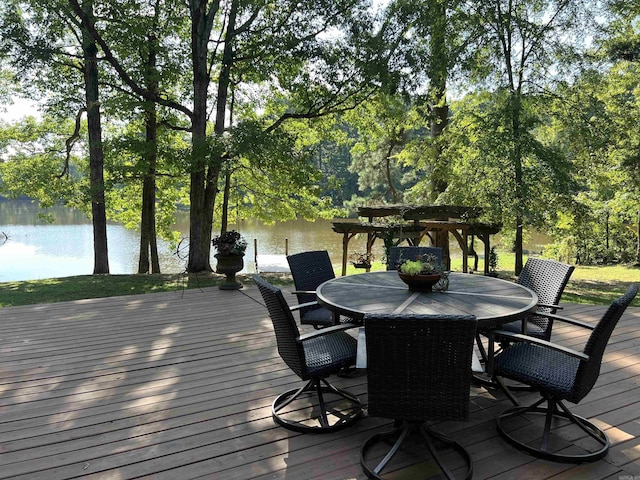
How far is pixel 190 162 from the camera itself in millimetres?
7516

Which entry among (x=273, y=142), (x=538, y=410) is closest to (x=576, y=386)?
(x=538, y=410)

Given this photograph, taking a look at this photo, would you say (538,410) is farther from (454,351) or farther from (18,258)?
(18,258)

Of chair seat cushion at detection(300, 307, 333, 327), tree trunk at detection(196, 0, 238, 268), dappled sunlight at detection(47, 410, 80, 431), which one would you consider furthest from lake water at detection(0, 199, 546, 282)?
dappled sunlight at detection(47, 410, 80, 431)

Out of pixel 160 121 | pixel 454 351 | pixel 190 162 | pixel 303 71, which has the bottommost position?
pixel 454 351

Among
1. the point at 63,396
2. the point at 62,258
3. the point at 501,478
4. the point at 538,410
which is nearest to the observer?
the point at 501,478

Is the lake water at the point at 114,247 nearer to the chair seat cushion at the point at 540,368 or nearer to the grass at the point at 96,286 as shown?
the grass at the point at 96,286

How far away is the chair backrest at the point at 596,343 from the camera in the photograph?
201cm

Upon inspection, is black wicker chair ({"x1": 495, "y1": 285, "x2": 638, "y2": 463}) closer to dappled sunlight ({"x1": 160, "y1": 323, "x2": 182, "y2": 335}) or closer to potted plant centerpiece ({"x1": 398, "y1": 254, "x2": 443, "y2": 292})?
potted plant centerpiece ({"x1": 398, "y1": 254, "x2": 443, "y2": 292})

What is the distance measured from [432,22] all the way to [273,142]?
12.2 feet

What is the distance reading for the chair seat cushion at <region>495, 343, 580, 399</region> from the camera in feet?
7.16

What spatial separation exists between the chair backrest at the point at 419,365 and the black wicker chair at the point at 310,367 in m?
0.49

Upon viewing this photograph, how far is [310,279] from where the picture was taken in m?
3.70

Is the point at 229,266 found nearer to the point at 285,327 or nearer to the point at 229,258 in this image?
the point at 229,258

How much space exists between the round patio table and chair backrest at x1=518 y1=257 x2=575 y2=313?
0.91 ft
